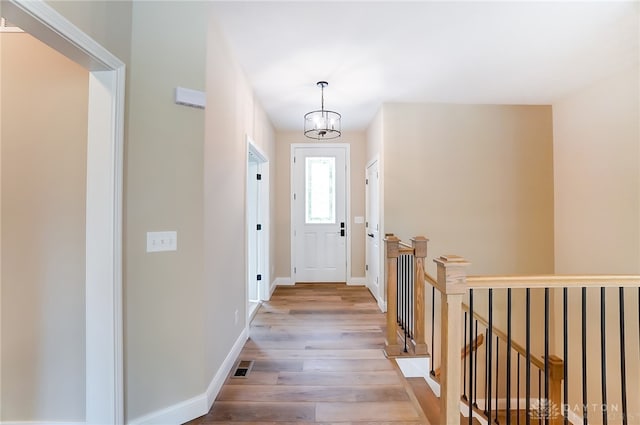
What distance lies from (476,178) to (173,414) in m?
3.84

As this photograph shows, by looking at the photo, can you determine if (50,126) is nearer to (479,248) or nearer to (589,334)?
(479,248)

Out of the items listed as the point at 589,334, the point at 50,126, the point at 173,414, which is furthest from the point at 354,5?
the point at 589,334

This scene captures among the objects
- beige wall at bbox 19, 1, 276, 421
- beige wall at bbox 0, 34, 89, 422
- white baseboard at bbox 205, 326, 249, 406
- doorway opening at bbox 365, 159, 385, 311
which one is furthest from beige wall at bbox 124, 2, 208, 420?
doorway opening at bbox 365, 159, 385, 311

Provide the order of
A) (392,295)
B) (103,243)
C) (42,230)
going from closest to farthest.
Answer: (103,243) < (42,230) < (392,295)

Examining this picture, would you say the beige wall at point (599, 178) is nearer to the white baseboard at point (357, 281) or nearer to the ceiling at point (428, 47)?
the ceiling at point (428, 47)

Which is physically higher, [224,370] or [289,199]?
[289,199]

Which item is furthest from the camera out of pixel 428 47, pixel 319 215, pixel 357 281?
pixel 319 215

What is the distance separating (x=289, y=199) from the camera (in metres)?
4.84

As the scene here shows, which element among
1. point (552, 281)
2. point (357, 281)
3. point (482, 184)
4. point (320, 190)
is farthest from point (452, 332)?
point (320, 190)

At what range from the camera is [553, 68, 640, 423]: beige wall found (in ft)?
9.00

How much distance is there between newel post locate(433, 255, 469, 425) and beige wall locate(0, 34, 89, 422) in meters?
2.04

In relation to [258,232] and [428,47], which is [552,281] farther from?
[258,232]

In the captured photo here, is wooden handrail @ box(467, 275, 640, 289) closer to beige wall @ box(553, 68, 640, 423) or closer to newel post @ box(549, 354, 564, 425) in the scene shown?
newel post @ box(549, 354, 564, 425)

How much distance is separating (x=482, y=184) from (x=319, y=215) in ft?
8.11
